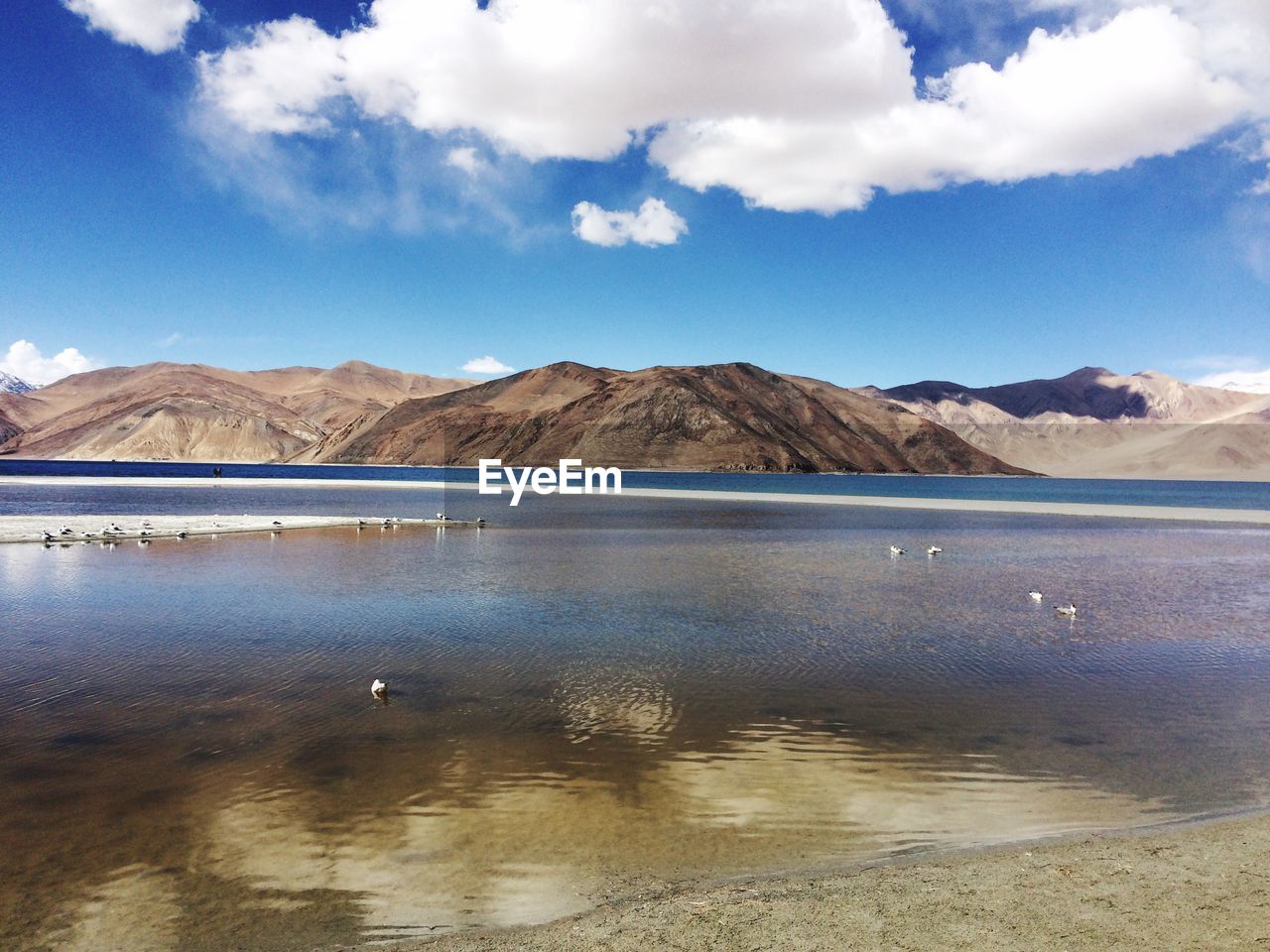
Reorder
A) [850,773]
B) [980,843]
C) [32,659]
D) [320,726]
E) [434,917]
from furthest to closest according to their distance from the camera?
[32,659], [320,726], [850,773], [980,843], [434,917]

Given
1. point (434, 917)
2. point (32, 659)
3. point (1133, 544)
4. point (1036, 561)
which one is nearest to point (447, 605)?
point (32, 659)

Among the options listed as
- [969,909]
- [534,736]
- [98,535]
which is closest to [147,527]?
[98,535]

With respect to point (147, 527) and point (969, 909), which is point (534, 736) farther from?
point (147, 527)

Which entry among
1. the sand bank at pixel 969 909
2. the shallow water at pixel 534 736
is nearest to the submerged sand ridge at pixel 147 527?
the shallow water at pixel 534 736

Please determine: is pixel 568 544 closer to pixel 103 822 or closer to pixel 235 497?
pixel 103 822

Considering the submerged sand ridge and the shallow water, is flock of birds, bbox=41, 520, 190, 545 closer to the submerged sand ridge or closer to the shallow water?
the submerged sand ridge

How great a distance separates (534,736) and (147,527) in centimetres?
3409

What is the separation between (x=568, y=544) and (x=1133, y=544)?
29190 millimetres

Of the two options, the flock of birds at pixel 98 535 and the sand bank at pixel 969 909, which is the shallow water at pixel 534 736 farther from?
the flock of birds at pixel 98 535

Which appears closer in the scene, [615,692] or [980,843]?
[980,843]

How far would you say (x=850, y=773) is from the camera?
9.59 meters

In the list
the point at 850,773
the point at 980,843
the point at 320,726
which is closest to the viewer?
the point at 980,843

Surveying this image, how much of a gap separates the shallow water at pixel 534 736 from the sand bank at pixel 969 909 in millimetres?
474

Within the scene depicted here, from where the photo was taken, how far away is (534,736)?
35.4 feet
